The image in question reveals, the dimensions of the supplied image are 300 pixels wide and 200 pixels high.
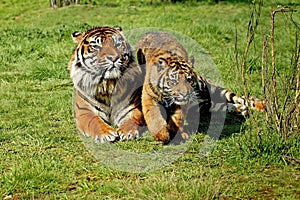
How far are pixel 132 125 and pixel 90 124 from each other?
40cm

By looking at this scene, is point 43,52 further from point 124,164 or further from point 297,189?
point 297,189

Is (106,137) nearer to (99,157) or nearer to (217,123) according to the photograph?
(99,157)

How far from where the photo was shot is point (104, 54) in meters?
5.60

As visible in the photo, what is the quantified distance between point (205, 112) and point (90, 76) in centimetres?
130

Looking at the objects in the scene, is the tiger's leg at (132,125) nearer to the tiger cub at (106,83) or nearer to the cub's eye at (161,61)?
the tiger cub at (106,83)

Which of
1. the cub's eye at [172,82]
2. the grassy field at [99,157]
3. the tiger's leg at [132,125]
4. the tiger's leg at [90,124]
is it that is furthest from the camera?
the tiger's leg at [132,125]

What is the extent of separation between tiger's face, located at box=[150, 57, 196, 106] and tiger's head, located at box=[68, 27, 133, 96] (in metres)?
0.39

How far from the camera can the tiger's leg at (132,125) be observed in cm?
552

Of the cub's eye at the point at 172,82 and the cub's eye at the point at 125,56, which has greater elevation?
the cub's eye at the point at 125,56

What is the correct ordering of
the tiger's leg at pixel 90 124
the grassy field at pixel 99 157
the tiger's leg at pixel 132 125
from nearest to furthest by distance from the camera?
the grassy field at pixel 99 157
the tiger's leg at pixel 90 124
the tiger's leg at pixel 132 125

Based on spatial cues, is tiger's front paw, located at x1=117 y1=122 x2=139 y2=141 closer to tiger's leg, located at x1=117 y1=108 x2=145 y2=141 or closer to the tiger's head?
tiger's leg, located at x1=117 y1=108 x2=145 y2=141

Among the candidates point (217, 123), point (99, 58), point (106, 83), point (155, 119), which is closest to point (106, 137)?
point (155, 119)

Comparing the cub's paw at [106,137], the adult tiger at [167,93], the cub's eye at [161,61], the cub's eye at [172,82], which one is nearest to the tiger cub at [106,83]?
the cub's paw at [106,137]

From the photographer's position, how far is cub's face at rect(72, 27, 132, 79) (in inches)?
221
